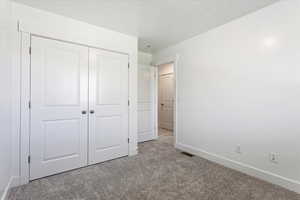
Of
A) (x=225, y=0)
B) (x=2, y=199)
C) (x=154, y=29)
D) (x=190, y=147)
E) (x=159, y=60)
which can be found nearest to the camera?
(x=2, y=199)

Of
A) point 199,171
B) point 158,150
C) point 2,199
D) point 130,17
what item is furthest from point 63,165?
point 130,17

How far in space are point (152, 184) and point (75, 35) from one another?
8.08 feet

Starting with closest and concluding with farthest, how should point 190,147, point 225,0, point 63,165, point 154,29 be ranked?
point 225,0
point 63,165
point 154,29
point 190,147

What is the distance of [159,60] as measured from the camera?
3.97 m

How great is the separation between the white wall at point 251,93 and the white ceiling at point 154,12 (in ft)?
0.90

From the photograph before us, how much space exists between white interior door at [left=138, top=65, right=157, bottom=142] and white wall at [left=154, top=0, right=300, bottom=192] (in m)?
1.20

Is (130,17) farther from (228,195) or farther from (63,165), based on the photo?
(228,195)

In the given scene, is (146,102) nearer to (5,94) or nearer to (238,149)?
(238,149)

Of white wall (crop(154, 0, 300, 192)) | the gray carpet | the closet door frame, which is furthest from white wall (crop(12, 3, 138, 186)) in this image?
white wall (crop(154, 0, 300, 192))

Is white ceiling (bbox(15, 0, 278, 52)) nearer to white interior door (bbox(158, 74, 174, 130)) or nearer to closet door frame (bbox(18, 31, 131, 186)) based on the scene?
closet door frame (bbox(18, 31, 131, 186))

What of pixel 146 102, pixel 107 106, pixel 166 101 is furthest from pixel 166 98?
pixel 107 106

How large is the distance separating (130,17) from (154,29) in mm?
571

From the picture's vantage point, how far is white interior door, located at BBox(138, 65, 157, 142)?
12.9ft

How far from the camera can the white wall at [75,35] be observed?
1.98 metres
